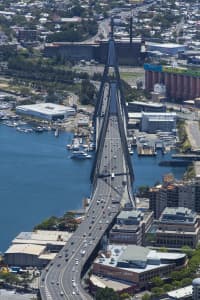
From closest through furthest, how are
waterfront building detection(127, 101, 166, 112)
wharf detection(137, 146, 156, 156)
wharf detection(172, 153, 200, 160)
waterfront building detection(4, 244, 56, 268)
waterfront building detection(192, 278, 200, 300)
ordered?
waterfront building detection(192, 278, 200, 300) → waterfront building detection(4, 244, 56, 268) → wharf detection(172, 153, 200, 160) → wharf detection(137, 146, 156, 156) → waterfront building detection(127, 101, 166, 112)

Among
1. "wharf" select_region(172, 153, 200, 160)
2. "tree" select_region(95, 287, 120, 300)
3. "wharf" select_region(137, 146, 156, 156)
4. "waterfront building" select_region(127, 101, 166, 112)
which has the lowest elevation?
"waterfront building" select_region(127, 101, 166, 112)

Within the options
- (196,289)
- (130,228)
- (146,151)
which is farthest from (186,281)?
(146,151)

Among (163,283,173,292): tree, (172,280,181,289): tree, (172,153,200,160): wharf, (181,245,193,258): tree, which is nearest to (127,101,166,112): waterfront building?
(172,153,200,160): wharf

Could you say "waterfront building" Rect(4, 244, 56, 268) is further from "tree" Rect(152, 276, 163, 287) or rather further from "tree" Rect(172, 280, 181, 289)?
"tree" Rect(172, 280, 181, 289)

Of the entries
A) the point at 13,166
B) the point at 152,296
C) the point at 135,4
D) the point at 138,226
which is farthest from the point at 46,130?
the point at 135,4

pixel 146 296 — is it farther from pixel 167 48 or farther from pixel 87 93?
pixel 167 48

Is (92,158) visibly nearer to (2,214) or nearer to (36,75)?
(2,214)

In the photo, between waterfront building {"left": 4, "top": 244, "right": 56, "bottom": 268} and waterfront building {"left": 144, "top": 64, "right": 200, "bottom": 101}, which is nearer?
waterfront building {"left": 4, "top": 244, "right": 56, "bottom": 268}

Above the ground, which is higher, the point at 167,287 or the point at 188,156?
the point at 167,287
